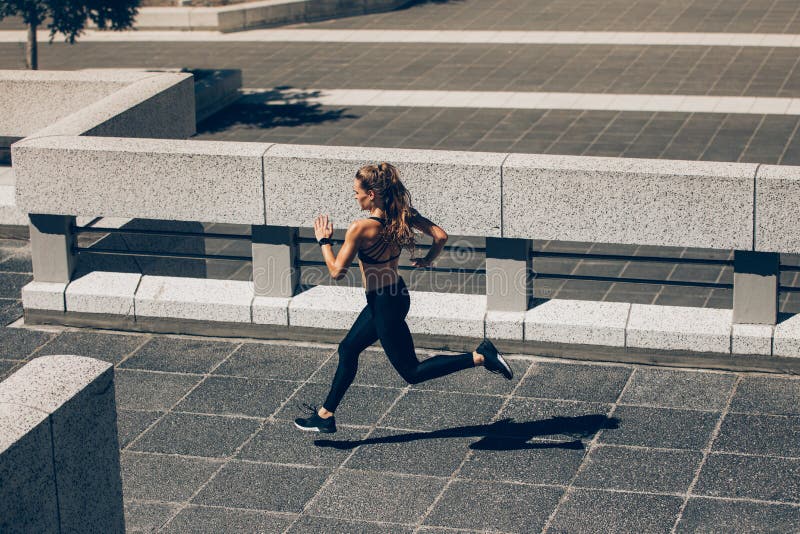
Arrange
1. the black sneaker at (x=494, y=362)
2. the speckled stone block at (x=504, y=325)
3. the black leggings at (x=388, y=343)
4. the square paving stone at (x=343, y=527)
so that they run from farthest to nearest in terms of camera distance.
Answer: the speckled stone block at (x=504, y=325) < the black sneaker at (x=494, y=362) < the black leggings at (x=388, y=343) < the square paving stone at (x=343, y=527)

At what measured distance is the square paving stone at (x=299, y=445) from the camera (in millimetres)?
7402

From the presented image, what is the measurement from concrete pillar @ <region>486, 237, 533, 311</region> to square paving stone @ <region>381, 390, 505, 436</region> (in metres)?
0.89

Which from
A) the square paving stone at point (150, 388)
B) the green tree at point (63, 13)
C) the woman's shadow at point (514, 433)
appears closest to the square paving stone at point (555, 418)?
the woman's shadow at point (514, 433)

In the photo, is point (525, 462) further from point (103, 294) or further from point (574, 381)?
point (103, 294)

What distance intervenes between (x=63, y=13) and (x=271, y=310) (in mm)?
9045

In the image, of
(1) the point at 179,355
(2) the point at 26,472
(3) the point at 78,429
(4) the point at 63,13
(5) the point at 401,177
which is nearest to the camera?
(2) the point at 26,472

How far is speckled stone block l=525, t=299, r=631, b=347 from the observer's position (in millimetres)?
8562

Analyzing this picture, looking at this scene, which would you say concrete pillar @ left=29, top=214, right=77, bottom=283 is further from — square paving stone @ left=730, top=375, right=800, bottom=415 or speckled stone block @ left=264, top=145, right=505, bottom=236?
square paving stone @ left=730, top=375, right=800, bottom=415

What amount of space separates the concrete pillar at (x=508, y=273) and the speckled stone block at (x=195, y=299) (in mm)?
1831

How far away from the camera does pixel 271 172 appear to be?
348 inches

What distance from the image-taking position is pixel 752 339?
8250mm

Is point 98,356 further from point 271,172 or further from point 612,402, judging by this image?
point 612,402

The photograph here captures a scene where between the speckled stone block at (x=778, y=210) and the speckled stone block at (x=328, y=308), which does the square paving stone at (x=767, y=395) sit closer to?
the speckled stone block at (x=778, y=210)

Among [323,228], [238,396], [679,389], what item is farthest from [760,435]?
[238,396]
